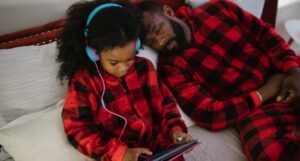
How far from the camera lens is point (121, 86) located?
3.57 feet

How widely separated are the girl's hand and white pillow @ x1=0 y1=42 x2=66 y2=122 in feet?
1.44

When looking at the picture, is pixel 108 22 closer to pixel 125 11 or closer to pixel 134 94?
pixel 125 11

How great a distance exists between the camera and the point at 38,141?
989 mm

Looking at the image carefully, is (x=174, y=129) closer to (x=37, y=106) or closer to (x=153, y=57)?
(x=153, y=57)

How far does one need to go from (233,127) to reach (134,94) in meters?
0.49

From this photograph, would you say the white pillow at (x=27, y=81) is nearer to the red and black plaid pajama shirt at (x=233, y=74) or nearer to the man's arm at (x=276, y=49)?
the red and black plaid pajama shirt at (x=233, y=74)

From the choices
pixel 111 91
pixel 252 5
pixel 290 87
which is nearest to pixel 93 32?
pixel 111 91

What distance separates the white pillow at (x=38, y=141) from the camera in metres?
0.98

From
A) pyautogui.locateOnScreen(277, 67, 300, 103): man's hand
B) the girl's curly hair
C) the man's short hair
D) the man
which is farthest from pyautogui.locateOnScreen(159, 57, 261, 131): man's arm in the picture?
the girl's curly hair

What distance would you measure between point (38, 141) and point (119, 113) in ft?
0.90

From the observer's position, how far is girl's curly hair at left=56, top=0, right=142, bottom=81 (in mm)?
914

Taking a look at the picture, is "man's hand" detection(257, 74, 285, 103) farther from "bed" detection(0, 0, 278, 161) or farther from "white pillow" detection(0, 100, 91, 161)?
"white pillow" detection(0, 100, 91, 161)

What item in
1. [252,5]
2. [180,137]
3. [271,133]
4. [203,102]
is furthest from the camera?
[252,5]

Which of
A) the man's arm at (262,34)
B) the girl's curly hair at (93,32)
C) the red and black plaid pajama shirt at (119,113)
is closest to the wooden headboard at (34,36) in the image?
the girl's curly hair at (93,32)
